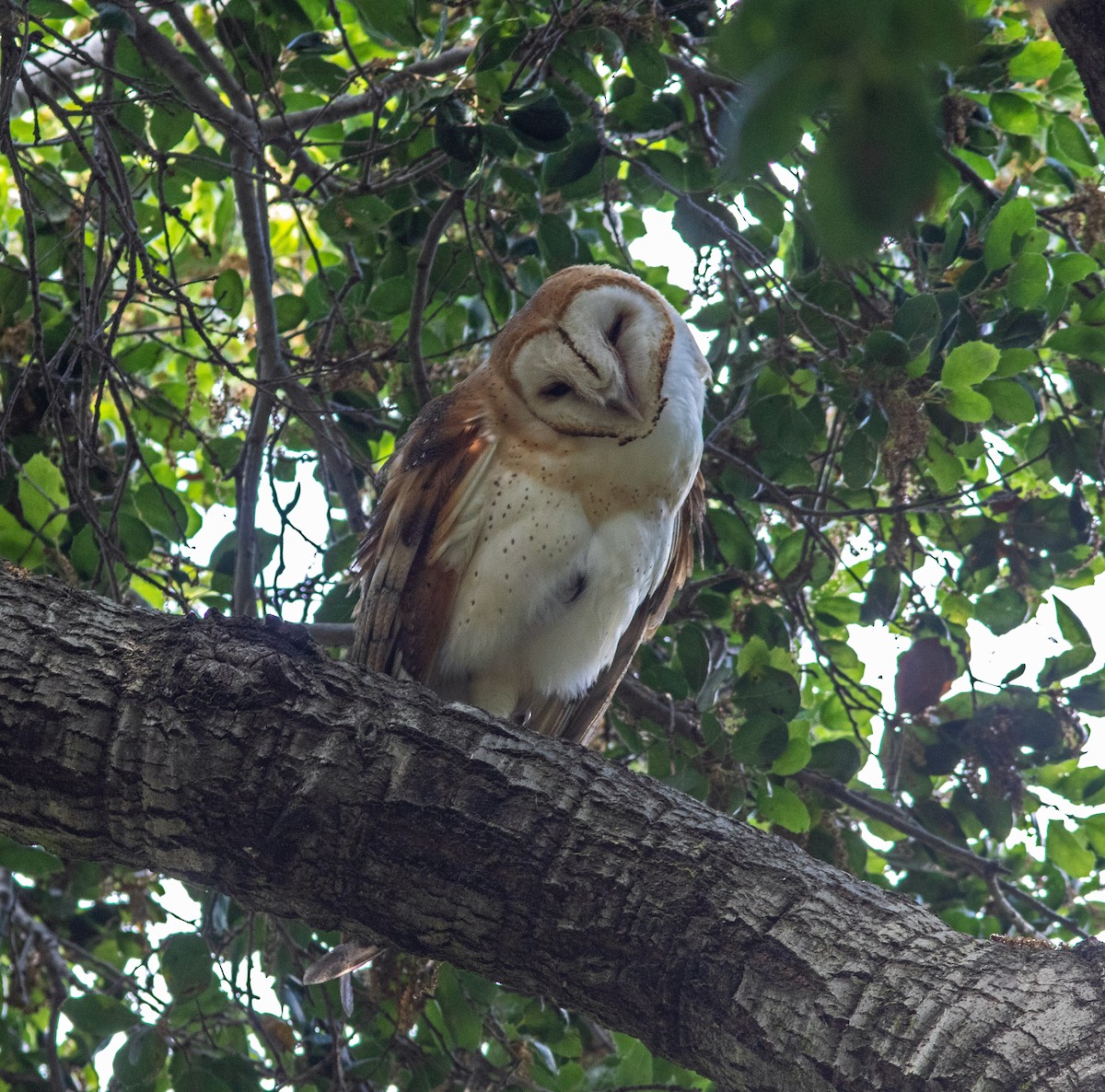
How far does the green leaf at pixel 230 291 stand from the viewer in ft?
9.55

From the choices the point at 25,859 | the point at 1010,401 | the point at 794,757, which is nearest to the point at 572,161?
the point at 1010,401

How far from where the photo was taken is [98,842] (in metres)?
1.73

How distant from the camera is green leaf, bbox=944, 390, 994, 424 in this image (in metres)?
2.62

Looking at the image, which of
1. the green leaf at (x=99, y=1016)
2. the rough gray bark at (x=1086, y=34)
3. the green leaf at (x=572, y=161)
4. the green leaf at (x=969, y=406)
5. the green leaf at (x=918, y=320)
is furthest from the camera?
the green leaf at (x=99, y=1016)

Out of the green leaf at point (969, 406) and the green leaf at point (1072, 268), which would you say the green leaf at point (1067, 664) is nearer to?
the green leaf at point (969, 406)

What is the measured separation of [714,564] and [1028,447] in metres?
1.00

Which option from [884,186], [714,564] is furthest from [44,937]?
[884,186]

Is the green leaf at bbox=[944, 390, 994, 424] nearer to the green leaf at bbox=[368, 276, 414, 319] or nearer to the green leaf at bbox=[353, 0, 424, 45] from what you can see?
the green leaf at bbox=[368, 276, 414, 319]

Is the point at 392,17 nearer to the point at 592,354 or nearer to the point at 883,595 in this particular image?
the point at 592,354

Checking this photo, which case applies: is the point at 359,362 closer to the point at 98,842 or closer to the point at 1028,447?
the point at 98,842

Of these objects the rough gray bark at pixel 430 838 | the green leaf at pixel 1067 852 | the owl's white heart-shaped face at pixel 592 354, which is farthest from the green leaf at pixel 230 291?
the green leaf at pixel 1067 852

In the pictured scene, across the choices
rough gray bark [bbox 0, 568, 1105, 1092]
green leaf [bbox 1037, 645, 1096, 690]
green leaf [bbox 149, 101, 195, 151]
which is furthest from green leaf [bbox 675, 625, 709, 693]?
green leaf [bbox 149, 101, 195, 151]

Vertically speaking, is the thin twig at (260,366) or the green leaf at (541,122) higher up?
the green leaf at (541,122)

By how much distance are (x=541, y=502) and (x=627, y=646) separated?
0.61m
